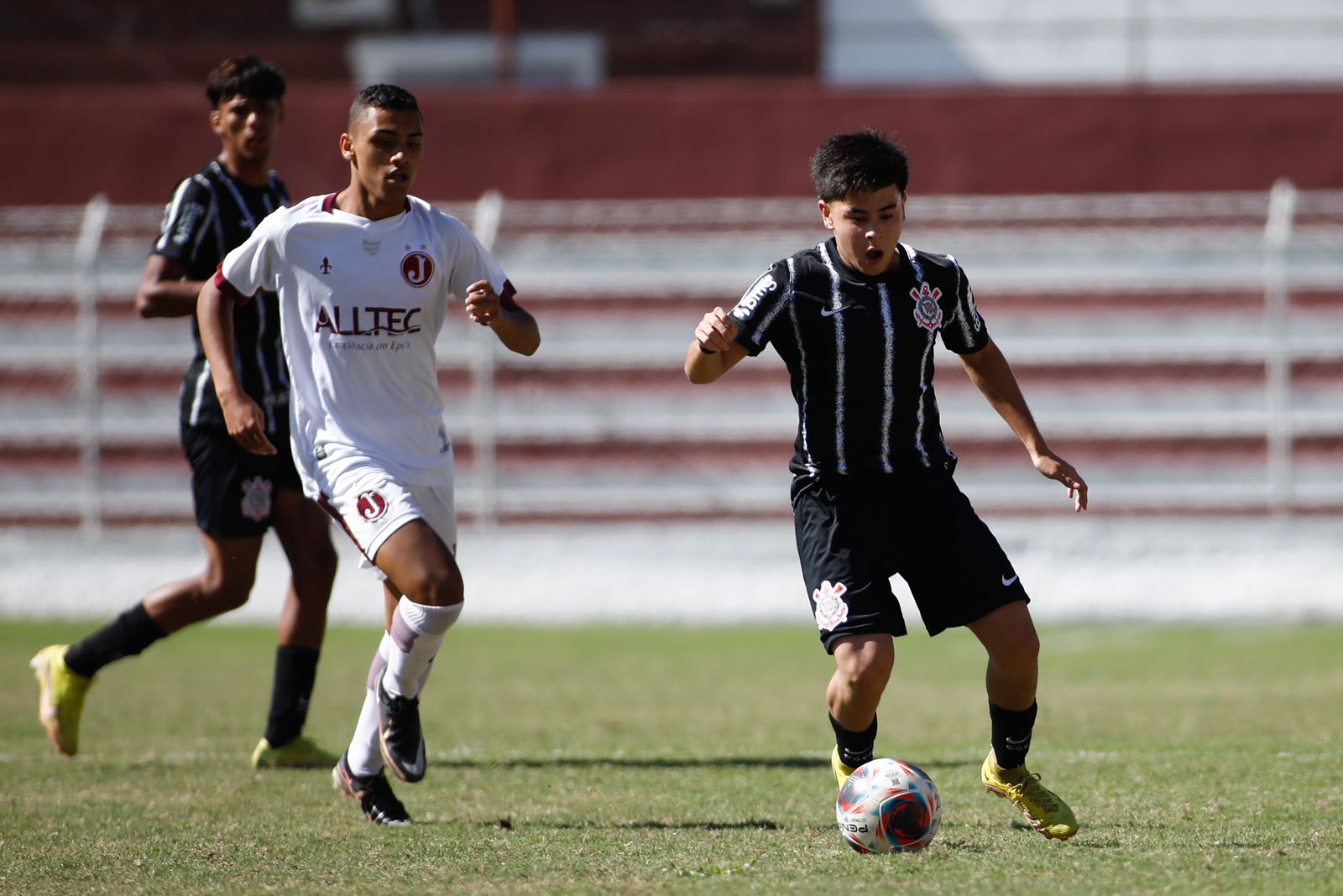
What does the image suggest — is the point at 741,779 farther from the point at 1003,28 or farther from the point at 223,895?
the point at 1003,28

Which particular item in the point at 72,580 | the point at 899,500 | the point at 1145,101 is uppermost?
the point at 1145,101

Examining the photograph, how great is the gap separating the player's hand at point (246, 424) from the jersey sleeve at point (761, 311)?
57.4 inches

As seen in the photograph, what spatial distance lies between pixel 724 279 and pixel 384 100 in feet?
28.3

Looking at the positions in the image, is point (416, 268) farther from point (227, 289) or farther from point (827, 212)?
point (827, 212)

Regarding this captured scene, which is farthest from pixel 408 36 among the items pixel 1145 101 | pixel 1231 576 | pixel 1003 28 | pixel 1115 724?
pixel 1115 724

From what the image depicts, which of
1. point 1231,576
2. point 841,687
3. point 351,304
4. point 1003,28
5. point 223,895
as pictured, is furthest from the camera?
point 1003,28

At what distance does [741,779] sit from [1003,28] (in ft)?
35.2

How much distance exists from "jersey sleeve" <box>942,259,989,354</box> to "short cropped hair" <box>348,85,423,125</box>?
173 cm

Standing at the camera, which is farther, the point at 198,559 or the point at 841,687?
the point at 198,559

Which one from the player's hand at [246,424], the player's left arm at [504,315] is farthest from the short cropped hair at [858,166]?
the player's hand at [246,424]

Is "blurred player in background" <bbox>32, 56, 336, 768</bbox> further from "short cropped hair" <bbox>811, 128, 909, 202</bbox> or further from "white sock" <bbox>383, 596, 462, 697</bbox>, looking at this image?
"short cropped hair" <bbox>811, 128, 909, 202</bbox>

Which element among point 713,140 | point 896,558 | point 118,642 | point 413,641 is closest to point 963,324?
point 896,558

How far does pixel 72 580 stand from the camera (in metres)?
12.3

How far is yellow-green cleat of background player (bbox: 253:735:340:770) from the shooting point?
6.07 meters
